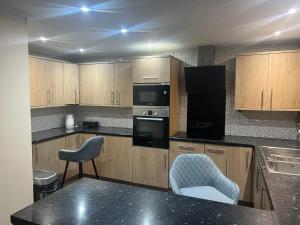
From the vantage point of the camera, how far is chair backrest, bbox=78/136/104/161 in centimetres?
326

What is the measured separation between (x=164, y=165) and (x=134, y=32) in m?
1.99

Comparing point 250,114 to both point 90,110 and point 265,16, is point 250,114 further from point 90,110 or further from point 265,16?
point 90,110

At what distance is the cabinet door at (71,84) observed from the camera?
419cm

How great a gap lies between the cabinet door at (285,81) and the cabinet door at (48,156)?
3.22 metres

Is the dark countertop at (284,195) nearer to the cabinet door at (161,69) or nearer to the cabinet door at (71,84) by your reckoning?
the cabinet door at (161,69)

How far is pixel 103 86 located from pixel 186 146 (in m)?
1.89

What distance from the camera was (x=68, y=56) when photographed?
4.58m

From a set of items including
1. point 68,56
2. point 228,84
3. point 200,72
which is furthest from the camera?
point 68,56

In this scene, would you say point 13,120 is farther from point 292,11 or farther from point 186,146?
point 292,11

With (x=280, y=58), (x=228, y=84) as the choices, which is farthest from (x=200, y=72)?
(x=280, y=58)

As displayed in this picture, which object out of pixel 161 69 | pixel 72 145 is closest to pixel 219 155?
pixel 161 69

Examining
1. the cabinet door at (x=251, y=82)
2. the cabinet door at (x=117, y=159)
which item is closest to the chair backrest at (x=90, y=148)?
the cabinet door at (x=117, y=159)

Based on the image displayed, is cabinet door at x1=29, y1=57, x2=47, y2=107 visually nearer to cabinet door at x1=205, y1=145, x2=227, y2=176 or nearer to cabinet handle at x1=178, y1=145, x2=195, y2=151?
cabinet handle at x1=178, y1=145, x2=195, y2=151

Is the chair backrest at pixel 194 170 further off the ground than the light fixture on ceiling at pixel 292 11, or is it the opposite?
the light fixture on ceiling at pixel 292 11
